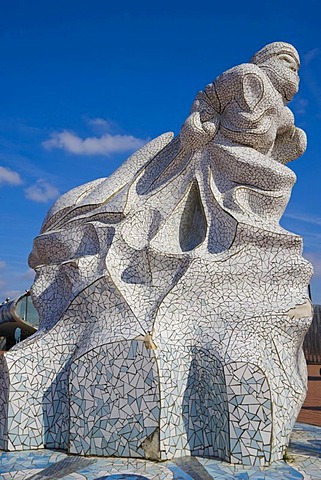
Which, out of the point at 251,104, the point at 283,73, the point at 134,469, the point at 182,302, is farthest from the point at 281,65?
the point at 134,469

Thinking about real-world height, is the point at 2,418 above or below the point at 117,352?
below

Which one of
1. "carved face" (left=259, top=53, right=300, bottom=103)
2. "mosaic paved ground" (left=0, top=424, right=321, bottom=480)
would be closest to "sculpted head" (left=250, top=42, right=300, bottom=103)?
"carved face" (left=259, top=53, right=300, bottom=103)

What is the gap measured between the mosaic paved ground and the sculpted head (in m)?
5.63

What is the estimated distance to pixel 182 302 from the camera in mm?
6582

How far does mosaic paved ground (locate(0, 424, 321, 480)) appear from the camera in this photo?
5.35 m

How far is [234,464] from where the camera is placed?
5645 millimetres

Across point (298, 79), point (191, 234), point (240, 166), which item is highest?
point (298, 79)

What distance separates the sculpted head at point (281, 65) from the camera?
8.15 meters

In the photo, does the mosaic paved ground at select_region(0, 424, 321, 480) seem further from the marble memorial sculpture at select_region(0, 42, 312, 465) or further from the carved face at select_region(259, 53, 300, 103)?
the carved face at select_region(259, 53, 300, 103)

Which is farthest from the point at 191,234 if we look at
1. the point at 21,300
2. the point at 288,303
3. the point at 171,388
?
the point at 21,300


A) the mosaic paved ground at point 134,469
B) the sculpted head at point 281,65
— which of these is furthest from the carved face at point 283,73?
the mosaic paved ground at point 134,469

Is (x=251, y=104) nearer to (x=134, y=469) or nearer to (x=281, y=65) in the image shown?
(x=281, y=65)

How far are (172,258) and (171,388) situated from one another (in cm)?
179

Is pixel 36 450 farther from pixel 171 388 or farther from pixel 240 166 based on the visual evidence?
pixel 240 166
